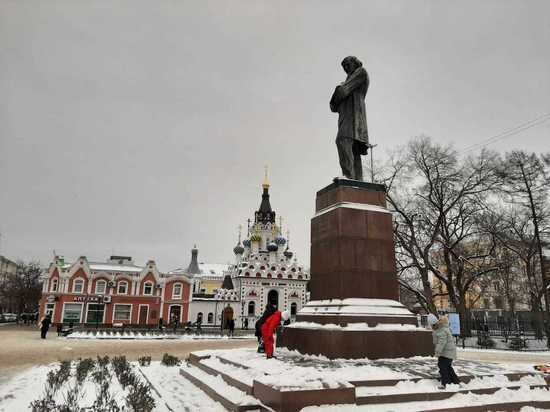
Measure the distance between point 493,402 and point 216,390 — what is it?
175 inches

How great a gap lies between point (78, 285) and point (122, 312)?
6.06m

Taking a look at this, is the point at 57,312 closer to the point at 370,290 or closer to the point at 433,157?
the point at 433,157

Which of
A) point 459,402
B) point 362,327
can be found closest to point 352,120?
point 362,327

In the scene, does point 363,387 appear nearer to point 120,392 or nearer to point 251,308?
point 120,392

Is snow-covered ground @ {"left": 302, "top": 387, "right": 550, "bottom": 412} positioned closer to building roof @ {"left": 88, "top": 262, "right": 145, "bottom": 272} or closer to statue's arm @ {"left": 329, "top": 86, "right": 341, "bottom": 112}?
statue's arm @ {"left": 329, "top": 86, "right": 341, "bottom": 112}

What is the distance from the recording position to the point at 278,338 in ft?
32.3

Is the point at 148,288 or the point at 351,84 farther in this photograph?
the point at 148,288

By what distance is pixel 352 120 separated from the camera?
1101cm

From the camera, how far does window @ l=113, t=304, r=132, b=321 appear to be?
4569 cm

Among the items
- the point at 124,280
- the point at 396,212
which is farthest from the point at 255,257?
the point at 396,212

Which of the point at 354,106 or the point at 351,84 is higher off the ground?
the point at 351,84

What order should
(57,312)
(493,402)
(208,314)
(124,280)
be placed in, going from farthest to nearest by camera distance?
(208,314) → (124,280) → (57,312) → (493,402)

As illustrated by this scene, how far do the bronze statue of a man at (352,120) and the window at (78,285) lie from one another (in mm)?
44017

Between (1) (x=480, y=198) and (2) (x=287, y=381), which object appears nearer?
(2) (x=287, y=381)
